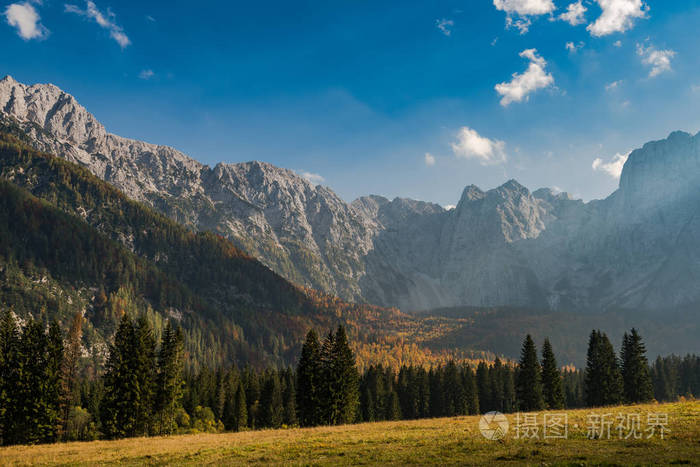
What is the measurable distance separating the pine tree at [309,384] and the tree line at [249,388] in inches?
6.1

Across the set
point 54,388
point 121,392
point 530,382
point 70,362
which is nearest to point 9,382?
point 54,388

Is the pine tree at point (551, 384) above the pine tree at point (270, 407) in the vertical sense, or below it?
above

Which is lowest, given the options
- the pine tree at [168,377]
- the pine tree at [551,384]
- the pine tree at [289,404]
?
the pine tree at [289,404]

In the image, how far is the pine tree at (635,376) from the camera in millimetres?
84875

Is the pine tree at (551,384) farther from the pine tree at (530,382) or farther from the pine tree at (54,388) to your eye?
the pine tree at (54,388)

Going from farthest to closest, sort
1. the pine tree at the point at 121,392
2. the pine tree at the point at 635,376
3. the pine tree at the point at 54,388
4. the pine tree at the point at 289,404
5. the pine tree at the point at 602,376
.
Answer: the pine tree at the point at 289,404 < the pine tree at the point at 635,376 < the pine tree at the point at 602,376 < the pine tree at the point at 121,392 < the pine tree at the point at 54,388

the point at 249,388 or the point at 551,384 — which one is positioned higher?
the point at 551,384

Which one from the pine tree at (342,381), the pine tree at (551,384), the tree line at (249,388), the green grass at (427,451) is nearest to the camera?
the green grass at (427,451)

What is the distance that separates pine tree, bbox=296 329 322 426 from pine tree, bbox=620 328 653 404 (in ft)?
202

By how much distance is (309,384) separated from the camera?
2704 inches

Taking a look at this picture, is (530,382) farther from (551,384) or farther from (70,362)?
(70,362)

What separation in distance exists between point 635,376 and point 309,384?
64076 millimetres

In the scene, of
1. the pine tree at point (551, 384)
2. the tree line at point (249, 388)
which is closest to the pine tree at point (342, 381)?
the tree line at point (249, 388)

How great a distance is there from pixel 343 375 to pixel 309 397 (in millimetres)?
6153
